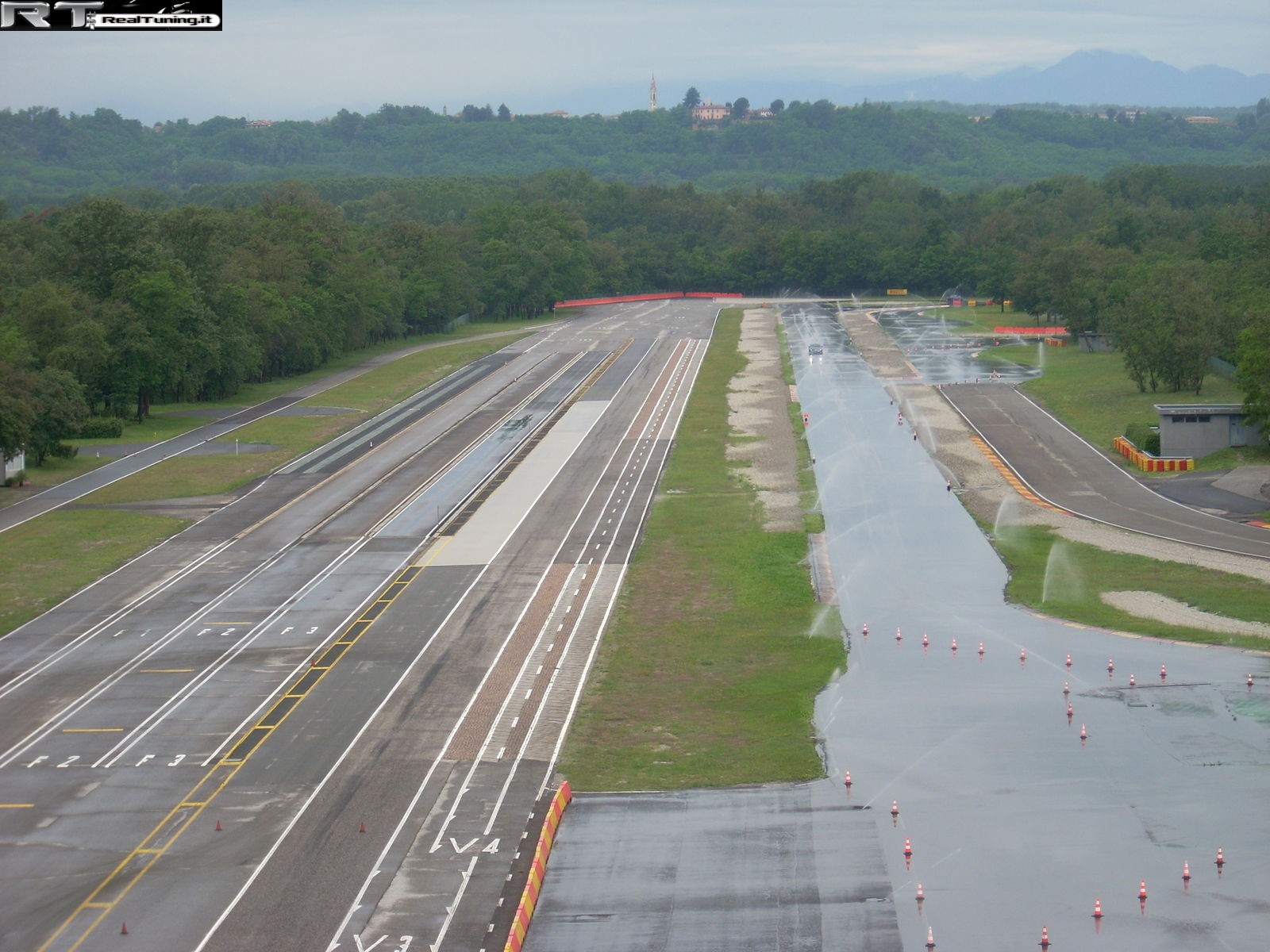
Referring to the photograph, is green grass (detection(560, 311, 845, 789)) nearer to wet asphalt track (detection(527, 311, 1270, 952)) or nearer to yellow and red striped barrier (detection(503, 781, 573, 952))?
wet asphalt track (detection(527, 311, 1270, 952))

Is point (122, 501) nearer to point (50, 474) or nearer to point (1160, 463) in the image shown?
point (50, 474)

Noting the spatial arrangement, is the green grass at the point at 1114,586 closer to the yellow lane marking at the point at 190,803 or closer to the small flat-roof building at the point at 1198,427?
the small flat-roof building at the point at 1198,427

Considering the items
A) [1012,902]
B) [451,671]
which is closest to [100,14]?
[451,671]

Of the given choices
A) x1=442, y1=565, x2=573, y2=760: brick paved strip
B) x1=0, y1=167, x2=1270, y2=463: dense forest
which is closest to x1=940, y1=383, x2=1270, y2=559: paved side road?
x1=0, y1=167, x2=1270, y2=463: dense forest

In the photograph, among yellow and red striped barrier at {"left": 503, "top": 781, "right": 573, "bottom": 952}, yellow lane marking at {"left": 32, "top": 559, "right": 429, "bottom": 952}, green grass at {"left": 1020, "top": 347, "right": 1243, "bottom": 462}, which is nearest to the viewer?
yellow and red striped barrier at {"left": 503, "top": 781, "right": 573, "bottom": 952}

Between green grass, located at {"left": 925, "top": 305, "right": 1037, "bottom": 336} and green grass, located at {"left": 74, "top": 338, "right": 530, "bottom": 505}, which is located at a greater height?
green grass, located at {"left": 925, "top": 305, "right": 1037, "bottom": 336}
